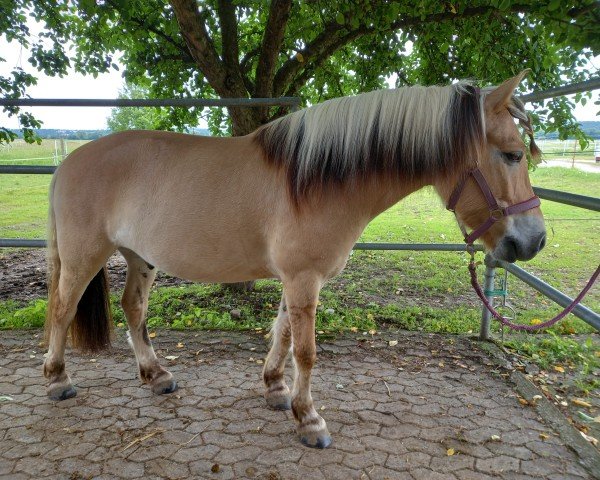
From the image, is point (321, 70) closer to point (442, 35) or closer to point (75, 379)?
point (442, 35)

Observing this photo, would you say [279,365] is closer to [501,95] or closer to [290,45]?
[501,95]

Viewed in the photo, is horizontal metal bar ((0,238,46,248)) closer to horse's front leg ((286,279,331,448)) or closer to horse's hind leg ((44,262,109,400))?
horse's hind leg ((44,262,109,400))

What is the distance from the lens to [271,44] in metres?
4.12

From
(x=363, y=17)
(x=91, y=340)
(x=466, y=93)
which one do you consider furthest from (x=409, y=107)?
(x=91, y=340)

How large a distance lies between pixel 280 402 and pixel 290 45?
4128 millimetres

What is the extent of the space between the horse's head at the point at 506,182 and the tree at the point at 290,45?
1790mm

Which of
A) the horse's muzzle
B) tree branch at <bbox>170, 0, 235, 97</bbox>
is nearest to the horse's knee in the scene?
the horse's muzzle

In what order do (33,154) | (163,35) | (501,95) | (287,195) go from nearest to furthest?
(501,95)
(287,195)
(163,35)
(33,154)

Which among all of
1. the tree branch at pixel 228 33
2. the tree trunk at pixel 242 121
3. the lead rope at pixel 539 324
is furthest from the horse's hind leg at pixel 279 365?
the tree branch at pixel 228 33

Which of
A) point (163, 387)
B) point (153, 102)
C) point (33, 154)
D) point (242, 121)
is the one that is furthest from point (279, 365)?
Answer: point (33, 154)

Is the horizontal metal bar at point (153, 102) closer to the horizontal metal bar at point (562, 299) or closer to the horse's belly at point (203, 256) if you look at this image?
the horse's belly at point (203, 256)

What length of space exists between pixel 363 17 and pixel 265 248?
2537 millimetres

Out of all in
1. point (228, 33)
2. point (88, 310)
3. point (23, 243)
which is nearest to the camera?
point (88, 310)

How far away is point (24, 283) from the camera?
5098 millimetres
